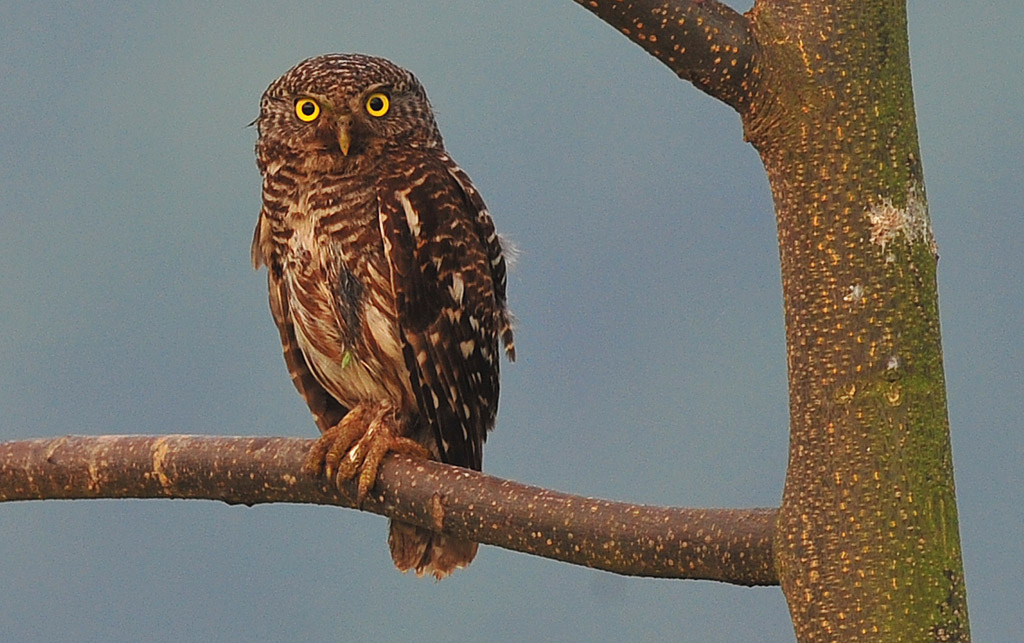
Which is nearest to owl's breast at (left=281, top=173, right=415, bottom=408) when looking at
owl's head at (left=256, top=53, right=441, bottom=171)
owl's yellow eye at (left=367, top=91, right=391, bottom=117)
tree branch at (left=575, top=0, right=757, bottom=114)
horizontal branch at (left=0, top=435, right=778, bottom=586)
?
owl's head at (left=256, top=53, right=441, bottom=171)

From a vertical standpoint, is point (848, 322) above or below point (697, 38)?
below

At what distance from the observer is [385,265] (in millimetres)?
2965

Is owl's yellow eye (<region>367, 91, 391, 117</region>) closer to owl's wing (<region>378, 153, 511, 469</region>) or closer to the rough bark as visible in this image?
owl's wing (<region>378, 153, 511, 469</region>)

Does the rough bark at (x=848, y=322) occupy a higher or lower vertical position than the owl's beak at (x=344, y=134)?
lower

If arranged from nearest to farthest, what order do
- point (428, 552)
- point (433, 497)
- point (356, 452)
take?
point (433, 497), point (356, 452), point (428, 552)

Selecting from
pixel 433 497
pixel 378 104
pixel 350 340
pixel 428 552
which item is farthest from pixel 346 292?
pixel 433 497

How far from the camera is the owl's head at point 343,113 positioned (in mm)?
3143

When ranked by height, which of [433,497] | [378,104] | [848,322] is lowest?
[433,497]

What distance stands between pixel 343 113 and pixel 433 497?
1.11 meters

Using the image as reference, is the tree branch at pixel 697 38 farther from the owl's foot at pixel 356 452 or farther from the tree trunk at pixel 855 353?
the owl's foot at pixel 356 452

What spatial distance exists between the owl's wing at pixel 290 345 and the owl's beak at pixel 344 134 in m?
0.29

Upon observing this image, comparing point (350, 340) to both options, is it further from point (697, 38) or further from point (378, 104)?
point (697, 38)

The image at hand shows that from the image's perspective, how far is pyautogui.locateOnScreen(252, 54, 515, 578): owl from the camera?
9.75ft

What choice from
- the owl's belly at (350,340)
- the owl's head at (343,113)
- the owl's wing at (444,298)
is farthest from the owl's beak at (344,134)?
the owl's belly at (350,340)
